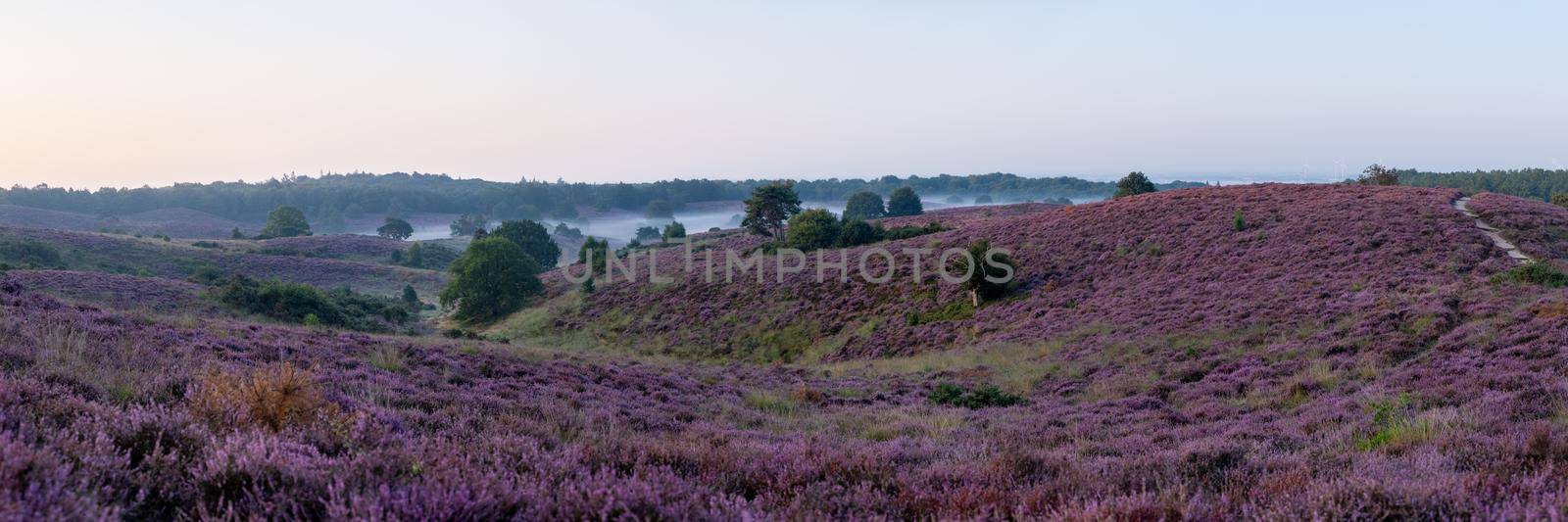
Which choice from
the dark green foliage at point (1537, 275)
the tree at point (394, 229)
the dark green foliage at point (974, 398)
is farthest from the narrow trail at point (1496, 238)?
the tree at point (394, 229)

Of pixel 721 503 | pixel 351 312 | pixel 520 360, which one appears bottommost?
pixel 351 312

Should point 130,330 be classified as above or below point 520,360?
above

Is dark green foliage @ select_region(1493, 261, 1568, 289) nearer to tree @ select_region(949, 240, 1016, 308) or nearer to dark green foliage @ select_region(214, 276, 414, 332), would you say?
tree @ select_region(949, 240, 1016, 308)

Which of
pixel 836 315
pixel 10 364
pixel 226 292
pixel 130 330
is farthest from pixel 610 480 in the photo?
pixel 226 292

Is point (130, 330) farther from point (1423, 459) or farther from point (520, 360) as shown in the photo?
point (1423, 459)

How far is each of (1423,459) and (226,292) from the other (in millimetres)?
44948

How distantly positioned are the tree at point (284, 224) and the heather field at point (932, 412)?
106m

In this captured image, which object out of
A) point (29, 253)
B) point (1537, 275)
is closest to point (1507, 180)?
point (1537, 275)

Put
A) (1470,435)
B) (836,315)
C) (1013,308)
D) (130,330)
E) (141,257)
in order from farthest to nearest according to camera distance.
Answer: (141,257) < (836,315) < (1013,308) < (130,330) < (1470,435)

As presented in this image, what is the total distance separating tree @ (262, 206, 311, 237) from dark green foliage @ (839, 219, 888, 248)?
89550 millimetres

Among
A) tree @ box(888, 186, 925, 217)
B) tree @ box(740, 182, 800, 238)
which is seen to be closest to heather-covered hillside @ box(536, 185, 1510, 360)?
tree @ box(740, 182, 800, 238)

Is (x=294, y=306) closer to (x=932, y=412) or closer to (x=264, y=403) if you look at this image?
(x=932, y=412)

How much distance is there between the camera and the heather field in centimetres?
350

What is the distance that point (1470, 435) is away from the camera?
19.2 ft
